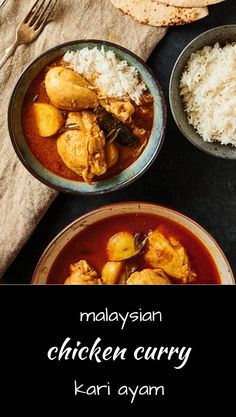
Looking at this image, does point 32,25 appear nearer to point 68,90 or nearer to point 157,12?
point 68,90

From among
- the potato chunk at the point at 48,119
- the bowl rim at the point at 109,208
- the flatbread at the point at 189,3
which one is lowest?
the bowl rim at the point at 109,208

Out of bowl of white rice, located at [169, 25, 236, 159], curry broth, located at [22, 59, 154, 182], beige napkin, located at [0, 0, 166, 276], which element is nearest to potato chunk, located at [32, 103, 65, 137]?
curry broth, located at [22, 59, 154, 182]

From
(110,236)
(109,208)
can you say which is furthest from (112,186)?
(110,236)

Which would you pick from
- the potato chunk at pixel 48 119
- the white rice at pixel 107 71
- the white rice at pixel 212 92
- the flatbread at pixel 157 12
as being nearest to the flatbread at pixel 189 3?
the flatbread at pixel 157 12

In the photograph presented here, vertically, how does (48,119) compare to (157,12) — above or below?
below

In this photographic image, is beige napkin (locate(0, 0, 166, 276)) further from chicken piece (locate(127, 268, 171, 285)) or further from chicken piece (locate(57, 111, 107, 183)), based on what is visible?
chicken piece (locate(127, 268, 171, 285))

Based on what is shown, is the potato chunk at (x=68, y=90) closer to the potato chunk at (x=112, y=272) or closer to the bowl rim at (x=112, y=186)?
the bowl rim at (x=112, y=186)

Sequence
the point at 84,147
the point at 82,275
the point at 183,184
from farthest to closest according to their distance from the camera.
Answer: the point at 183,184
the point at 82,275
the point at 84,147
